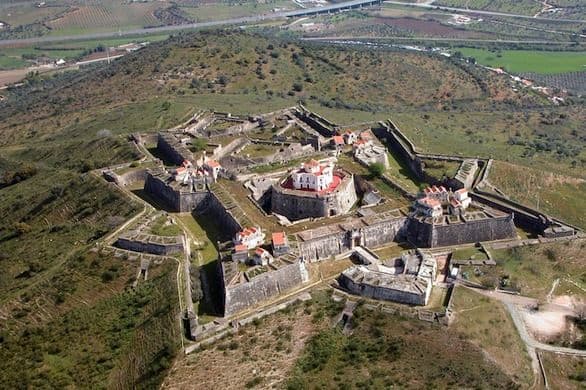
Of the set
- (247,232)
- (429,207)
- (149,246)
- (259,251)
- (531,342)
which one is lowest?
(531,342)

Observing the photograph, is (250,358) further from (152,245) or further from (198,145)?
(198,145)

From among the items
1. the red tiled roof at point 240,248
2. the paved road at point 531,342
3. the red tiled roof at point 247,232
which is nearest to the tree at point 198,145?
the red tiled roof at point 247,232

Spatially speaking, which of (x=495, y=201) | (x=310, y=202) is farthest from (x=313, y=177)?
(x=495, y=201)

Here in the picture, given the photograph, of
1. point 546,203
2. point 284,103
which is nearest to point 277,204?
point 546,203

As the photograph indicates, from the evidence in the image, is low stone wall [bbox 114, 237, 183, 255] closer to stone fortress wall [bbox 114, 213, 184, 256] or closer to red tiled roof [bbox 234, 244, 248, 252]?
stone fortress wall [bbox 114, 213, 184, 256]

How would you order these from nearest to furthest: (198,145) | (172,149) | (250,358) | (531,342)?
(250,358)
(531,342)
(172,149)
(198,145)

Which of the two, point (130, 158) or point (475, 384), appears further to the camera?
point (130, 158)

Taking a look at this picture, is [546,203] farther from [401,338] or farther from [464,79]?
[464,79]
